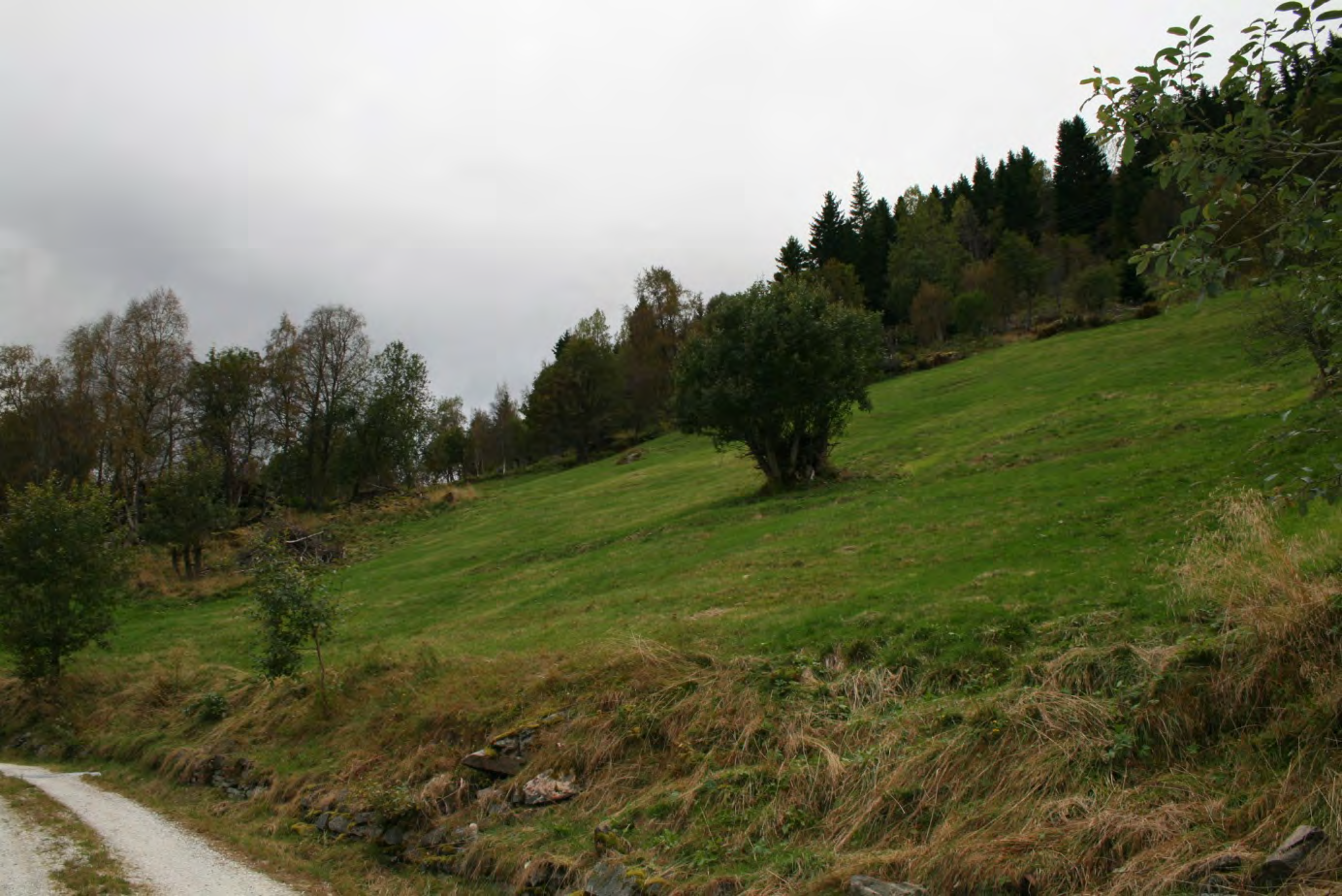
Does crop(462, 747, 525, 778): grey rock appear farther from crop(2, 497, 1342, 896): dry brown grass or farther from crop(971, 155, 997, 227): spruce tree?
crop(971, 155, 997, 227): spruce tree

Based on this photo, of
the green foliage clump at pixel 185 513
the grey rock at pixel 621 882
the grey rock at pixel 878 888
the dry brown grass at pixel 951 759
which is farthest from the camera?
the green foliage clump at pixel 185 513

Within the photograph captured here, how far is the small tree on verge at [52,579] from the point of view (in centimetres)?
2723

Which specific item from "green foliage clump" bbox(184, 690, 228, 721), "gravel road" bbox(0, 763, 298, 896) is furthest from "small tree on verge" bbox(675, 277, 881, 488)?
"gravel road" bbox(0, 763, 298, 896)

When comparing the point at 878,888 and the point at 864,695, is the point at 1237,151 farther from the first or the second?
the point at 864,695

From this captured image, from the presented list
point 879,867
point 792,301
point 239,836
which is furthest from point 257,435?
point 879,867

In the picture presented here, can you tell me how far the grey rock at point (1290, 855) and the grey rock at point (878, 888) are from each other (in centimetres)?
289

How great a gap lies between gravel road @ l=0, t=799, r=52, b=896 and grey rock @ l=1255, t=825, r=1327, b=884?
49.4ft

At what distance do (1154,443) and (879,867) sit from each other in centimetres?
2246

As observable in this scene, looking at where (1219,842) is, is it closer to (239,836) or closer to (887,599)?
(887,599)

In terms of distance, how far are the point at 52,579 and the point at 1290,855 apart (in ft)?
113

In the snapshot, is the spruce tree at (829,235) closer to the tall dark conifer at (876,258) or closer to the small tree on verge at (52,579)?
the tall dark conifer at (876,258)

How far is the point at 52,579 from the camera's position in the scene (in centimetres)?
2805

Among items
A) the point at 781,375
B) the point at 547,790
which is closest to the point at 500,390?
the point at 781,375

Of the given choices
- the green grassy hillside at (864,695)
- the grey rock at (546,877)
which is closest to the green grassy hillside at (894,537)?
the green grassy hillside at (864,695)
